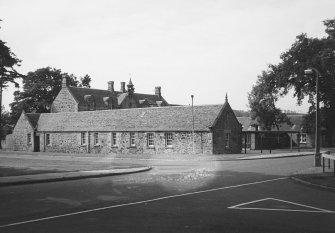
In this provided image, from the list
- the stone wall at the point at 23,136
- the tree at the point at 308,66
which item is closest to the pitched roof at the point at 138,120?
the stone wall at the point at 23,136

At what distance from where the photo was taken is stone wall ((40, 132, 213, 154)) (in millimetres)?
43000

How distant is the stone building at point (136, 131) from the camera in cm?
4356

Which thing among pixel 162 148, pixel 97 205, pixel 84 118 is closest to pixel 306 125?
pixel 162 148

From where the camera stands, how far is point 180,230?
8.61 meters

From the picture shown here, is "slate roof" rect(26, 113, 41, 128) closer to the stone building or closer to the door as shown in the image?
the stone building

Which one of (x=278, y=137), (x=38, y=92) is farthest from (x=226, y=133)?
(x=38, y=92)

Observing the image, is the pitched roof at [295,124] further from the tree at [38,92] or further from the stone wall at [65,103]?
the tree at [38,92]

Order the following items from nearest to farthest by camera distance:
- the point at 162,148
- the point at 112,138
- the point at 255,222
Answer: the point at 255,222 < the point at 162,148 < the point at 112,138

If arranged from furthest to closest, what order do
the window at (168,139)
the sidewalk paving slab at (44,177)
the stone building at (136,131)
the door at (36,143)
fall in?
1. the door at (36,143)
2. the window at (168,139)
3. the stone building at (136,131)
4. the sidewalk paving slab at (44,177)

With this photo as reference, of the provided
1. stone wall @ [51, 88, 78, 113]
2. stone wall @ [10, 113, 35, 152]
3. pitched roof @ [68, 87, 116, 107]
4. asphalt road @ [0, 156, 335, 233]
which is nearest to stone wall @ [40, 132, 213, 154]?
stone wall @ [10, 113, 35, 152]

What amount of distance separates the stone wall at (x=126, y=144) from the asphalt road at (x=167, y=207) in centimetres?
2519

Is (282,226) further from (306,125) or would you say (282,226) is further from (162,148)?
→ (306,125)

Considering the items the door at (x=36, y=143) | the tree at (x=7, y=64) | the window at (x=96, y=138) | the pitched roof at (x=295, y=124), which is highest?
the tree at (x=7, y=64)

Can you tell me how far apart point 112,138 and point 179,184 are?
33606 mm
